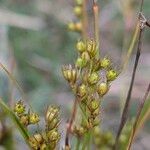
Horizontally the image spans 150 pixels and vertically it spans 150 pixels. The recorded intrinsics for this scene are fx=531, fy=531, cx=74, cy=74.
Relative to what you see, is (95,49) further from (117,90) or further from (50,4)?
(50,4)

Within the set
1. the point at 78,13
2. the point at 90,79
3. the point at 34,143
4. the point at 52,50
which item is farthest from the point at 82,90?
the point at 52,50

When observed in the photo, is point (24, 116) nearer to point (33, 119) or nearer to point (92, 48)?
point (33, 119)

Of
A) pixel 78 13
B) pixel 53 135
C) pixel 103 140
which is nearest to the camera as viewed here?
pixel 53 135

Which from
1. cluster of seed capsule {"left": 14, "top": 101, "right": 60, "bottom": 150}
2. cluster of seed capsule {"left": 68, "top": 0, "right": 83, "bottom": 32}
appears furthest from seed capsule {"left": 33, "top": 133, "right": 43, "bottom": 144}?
cluster of seed capsule {"left": 68, "top": 0, "right": 83, "bottom": 32}

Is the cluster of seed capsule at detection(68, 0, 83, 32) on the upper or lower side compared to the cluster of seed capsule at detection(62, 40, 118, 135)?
upper

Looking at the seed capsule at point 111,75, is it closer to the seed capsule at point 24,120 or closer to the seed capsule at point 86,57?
the seed capsule at point 86,57

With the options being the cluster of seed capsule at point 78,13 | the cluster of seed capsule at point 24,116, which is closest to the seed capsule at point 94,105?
the cluster of seed capsule at point 24,116

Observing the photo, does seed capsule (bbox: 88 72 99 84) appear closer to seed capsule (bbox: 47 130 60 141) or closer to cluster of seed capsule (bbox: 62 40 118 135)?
cluster of seed capsule (bbox: 62 40 118 135)
